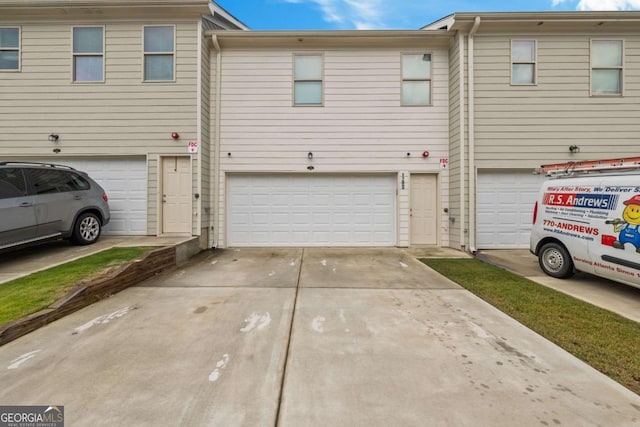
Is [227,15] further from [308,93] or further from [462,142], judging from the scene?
[462,142]

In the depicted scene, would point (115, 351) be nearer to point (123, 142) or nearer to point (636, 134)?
point (123, 142)

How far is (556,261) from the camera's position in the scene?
196 inches

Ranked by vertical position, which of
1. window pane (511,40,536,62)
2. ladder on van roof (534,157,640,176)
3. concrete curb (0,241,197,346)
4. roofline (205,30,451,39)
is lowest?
concrete curb (0,241,197,346)

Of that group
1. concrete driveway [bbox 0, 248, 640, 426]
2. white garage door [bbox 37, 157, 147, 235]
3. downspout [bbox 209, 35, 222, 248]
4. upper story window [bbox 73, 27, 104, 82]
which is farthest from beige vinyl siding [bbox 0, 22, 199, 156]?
concrete driveway [bbox 0, 248, 640, 426]

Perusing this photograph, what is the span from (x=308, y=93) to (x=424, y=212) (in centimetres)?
452

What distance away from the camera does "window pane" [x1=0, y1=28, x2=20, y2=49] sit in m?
Result: 7.15

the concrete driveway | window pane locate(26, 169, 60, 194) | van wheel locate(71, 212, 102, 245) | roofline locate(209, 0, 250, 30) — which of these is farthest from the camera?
roofline locate(209, 0, 250, 30)

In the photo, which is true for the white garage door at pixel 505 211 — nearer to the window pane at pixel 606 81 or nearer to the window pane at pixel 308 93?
the window pane at pixel 606 81

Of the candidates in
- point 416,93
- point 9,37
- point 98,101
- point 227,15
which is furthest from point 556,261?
point 9,37

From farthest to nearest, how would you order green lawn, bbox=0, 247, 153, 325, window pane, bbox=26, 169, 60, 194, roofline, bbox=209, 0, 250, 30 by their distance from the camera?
roofline, bbox=209, 0, 250, 30 → window pane, bbox=26, 169, 60, 194 → green lawn, bbox=0, 247, 153, 325

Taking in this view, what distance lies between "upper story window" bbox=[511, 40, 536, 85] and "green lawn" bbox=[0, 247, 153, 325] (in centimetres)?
951

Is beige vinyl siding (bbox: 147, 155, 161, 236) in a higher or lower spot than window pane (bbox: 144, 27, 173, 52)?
lower

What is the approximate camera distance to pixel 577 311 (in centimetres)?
346

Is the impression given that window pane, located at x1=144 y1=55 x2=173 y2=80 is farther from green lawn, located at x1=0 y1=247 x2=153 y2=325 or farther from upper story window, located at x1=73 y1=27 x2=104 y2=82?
green lawn, located at x1=0 y1=247 x2=153 y2=325
